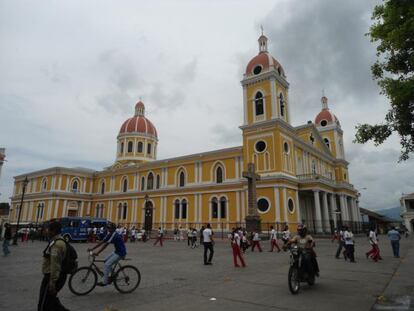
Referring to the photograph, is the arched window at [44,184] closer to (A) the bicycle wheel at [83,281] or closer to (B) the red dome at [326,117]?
(B) the red dome at [326,117]

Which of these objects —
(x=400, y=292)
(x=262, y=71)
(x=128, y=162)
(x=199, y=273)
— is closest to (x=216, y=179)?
(x=262, y=71)

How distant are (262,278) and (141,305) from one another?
3799 mm

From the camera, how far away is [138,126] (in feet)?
168

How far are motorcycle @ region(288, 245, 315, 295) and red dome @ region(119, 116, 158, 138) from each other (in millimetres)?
46426

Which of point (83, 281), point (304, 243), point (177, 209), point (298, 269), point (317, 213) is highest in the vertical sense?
point (177, 209)

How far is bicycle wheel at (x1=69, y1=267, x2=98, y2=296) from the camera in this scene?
6.12m

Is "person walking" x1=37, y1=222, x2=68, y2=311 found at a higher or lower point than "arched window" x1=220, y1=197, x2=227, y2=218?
lower

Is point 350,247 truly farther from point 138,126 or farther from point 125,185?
point 138,126

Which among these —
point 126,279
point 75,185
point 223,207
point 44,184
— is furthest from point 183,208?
point 126,279

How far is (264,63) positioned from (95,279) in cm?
2985

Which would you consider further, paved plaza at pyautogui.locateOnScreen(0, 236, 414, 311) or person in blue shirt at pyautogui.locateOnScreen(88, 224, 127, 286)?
person in blue shirt at pyautogui.locateOnScreen(88, 224, 127, 286)

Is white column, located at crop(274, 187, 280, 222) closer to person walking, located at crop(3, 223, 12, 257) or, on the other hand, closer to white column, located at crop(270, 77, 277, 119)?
white column, located at crop(270, 77, 277, 119)

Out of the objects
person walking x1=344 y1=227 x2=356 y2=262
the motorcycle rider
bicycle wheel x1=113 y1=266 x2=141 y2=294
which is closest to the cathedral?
person walking x1=344 y1=227 x2=356 y2=262

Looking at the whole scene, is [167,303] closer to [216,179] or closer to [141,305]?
[141,305]
